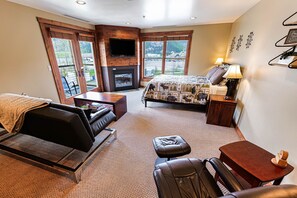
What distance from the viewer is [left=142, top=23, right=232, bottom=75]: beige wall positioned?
4445mm

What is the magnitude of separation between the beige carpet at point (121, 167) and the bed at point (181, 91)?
713mm

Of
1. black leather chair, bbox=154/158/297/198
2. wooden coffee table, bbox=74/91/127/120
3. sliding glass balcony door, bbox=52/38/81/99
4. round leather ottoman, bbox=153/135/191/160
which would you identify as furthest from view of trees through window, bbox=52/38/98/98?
black leather chair, bbox=154/158/297/198

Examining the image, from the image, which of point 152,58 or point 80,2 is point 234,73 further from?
point 152,58

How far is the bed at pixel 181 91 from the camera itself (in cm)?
320

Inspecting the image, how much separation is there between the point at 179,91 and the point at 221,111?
1082 millimetres

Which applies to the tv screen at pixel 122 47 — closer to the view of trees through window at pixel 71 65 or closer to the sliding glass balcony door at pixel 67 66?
the view of trees through window at pixel 71 65

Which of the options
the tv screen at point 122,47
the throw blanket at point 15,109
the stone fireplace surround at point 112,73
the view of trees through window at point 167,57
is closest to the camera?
the throw blanket at point 15,109

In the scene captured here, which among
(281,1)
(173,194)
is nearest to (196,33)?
(281,1)

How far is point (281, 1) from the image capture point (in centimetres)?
176

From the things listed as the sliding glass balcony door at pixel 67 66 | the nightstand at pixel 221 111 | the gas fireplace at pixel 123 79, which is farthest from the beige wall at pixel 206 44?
the sliding glass balcony door at pixel 67 66

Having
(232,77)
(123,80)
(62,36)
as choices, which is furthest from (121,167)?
(123,80)

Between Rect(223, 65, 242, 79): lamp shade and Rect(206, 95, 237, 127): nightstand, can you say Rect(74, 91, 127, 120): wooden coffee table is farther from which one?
Rect(223, 65, 242, 79): lamp shade

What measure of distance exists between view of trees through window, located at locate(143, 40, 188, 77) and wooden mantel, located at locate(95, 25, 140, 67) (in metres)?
0.58

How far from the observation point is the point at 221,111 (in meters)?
2.65
